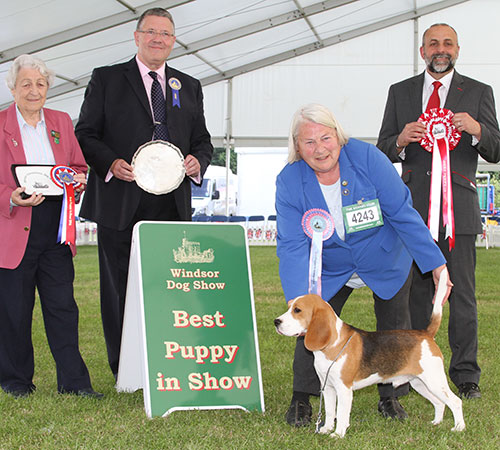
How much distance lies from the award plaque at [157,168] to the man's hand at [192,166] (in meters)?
0.08

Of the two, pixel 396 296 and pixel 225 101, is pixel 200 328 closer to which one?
pixel 396 296

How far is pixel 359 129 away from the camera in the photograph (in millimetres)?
16547

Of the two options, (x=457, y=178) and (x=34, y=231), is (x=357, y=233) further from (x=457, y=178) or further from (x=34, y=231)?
(x=34, y=231)

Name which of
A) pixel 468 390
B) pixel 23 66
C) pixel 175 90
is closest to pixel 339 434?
pixel 468 390

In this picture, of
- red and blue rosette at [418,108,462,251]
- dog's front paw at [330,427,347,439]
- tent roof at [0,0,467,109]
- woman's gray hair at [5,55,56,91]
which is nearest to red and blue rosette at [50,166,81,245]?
woman's gray hair at [5,55,56,91]

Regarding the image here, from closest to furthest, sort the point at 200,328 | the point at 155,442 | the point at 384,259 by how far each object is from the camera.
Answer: the point at 155,442 → the point at 384,259 → the point at 200,328

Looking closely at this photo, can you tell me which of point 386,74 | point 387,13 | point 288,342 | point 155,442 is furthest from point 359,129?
point 155,442

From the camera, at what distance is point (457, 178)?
12.5ft

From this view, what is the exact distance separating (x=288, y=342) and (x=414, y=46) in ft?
43.4

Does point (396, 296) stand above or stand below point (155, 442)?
above

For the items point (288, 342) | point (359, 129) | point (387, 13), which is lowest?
point (288, 342)

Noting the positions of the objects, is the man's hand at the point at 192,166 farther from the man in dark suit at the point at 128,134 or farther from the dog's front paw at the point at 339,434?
the dog's front paw at the point at 339,434

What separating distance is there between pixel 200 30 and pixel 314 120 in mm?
11147

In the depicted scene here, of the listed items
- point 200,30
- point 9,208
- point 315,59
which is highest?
point 315,59
